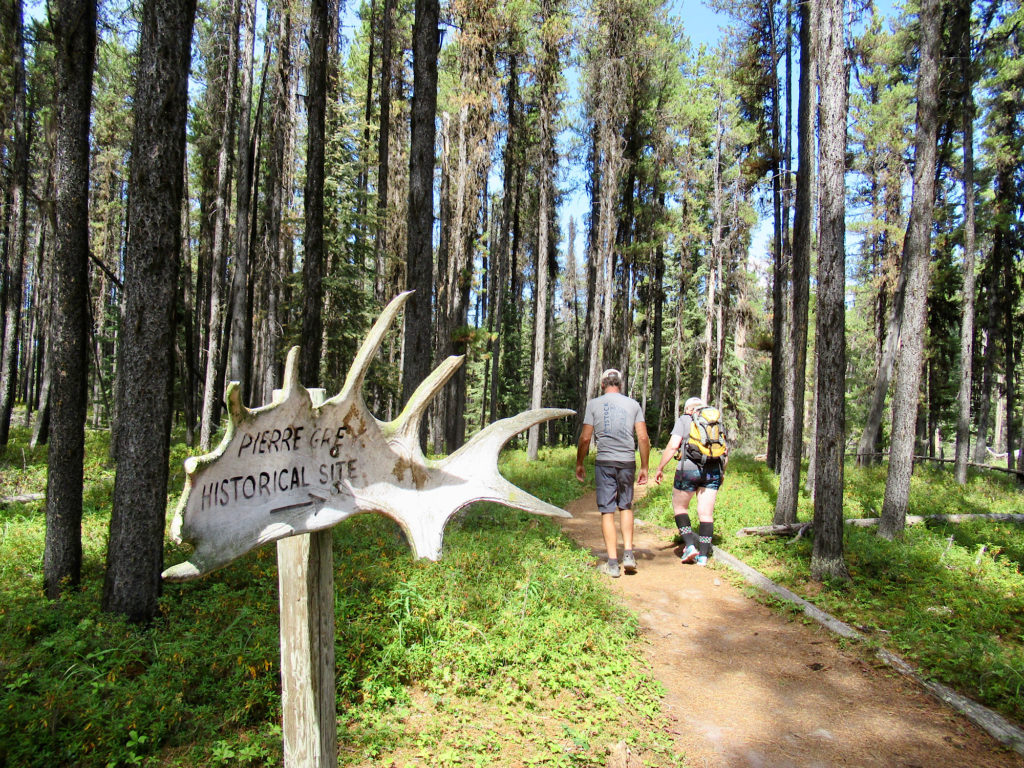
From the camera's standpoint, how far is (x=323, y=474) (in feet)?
6.19

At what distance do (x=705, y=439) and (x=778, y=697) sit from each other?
3.48m

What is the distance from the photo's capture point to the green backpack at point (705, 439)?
24.7 feet

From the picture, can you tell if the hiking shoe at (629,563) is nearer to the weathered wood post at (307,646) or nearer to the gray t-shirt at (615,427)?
the gray t-shirt at (615,427)

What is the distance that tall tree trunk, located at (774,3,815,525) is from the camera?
9172 millimetres

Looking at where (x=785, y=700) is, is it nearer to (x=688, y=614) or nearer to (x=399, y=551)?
(x=688, y=614)

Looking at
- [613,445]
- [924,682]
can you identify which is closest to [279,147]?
[613,445]

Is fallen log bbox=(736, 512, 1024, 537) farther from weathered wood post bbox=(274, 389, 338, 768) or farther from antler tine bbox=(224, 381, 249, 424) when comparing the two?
antler tine bbox=(224, 381, 249, 424)

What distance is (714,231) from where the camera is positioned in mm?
21562

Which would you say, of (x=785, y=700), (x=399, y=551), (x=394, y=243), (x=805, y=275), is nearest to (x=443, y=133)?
(x=394, y=243)

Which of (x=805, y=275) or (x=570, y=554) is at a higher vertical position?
(x=805, y=275)

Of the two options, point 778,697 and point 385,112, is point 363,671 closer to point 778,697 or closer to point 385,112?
point 778,697

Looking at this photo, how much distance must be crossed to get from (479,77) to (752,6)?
787cm

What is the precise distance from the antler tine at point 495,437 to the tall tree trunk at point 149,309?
4075mm

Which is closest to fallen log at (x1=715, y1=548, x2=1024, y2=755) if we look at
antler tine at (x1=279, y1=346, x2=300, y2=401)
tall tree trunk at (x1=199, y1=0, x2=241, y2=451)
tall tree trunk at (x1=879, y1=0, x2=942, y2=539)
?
tall tree trunk at (x1=879, y1=0, x2=942, y2=539)
